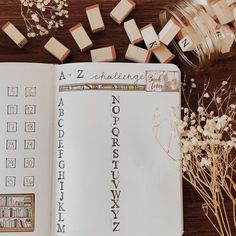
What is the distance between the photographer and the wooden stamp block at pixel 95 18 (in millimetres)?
674

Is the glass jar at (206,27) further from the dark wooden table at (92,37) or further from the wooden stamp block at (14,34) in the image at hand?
the wooden stamp block at (14,34)

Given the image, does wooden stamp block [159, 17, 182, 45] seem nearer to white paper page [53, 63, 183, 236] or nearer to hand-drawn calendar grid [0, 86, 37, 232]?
white paper page [53, 63, 183, 236]

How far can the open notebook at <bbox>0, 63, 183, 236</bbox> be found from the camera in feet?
2.09

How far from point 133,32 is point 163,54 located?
5 centimetres

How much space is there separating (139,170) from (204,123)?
111 millimetres

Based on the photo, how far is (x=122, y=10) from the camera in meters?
0.68

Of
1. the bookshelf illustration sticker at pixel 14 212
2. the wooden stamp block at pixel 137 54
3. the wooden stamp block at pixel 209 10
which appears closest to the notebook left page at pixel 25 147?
the bookshelf illustration sticker at pixel 14 212

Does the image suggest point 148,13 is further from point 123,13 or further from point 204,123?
point 204,123

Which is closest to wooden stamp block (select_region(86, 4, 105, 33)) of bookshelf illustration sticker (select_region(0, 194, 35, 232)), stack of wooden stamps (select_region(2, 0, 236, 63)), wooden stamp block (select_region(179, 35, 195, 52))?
stack of wooden stamps (select_region(2, 0, 236, 63))

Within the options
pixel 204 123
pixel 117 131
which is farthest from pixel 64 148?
pixel 204 123

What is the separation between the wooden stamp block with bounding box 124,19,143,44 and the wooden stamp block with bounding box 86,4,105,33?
0.03 metres

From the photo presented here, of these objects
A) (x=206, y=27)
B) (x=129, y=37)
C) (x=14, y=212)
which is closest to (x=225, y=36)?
(x=206, y=27)

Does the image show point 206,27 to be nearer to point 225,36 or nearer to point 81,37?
point 225,36

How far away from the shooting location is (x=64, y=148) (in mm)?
640
